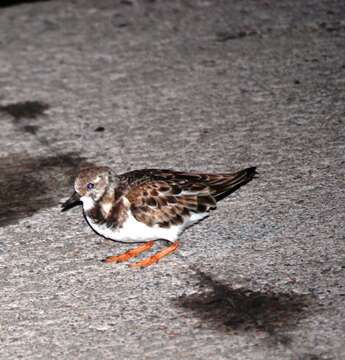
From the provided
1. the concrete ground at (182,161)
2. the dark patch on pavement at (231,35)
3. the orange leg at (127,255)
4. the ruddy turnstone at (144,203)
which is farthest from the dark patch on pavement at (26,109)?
the orange leg at (127,255)

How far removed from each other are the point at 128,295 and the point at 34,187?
64.3 inches

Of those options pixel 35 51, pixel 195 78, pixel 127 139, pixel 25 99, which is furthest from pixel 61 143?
pixel 35 51

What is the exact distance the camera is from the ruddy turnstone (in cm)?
508

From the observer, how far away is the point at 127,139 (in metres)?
6.87

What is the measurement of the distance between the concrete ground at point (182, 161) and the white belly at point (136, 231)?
0.57ft

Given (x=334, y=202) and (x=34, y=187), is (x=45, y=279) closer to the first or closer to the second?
(x=34, y=187)

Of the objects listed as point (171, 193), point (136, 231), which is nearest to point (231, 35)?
point (171, 193)

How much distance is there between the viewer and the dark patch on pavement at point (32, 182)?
594 centimetres

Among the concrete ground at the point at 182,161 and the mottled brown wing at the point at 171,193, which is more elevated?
the mottled brown wing at the point at 171,193

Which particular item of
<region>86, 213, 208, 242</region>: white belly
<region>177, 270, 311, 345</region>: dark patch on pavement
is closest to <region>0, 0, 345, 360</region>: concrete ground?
<region>177, 270, 311, 345</region>: dark patch on pavement

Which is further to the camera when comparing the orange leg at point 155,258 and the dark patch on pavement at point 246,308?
the orange leg at point 155,258

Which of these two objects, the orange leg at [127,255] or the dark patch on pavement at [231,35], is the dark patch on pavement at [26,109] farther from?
the orange leg at [127,255]

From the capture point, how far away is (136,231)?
505 centimetres

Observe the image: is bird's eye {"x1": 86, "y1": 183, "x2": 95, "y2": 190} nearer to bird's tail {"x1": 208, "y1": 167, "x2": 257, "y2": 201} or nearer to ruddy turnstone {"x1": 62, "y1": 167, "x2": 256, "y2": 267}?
ruddy turnstone {"x1": 62, "y1": 167, "x2": 256, "y2": 267}
